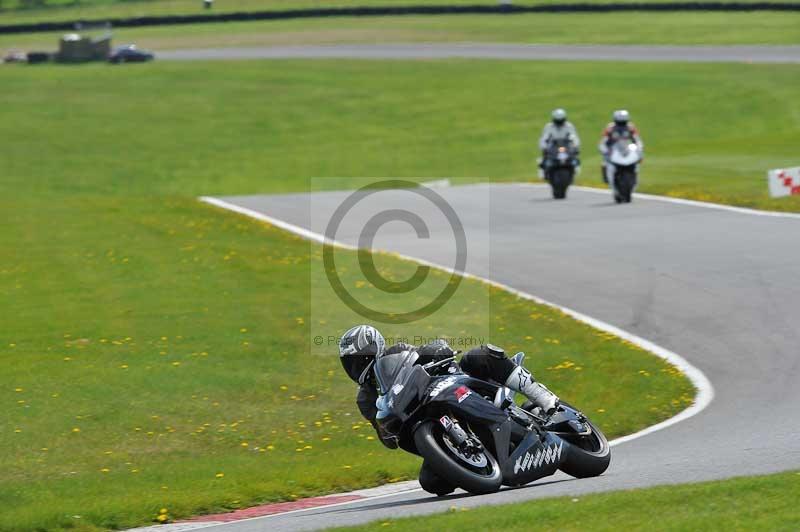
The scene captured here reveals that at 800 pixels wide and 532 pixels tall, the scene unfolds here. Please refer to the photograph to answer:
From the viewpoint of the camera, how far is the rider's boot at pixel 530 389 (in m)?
9.54

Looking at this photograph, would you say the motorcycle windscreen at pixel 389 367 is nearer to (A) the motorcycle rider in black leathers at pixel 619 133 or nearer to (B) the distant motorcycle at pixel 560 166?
(A) the motorcycle rider in black leathers at pixel 619 133

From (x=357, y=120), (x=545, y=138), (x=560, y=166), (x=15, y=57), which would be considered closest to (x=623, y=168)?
(x=560, y=166)

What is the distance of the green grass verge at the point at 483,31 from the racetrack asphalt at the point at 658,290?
32992 millimetres

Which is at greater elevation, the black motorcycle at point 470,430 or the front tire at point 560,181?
the front tire at point 560,181

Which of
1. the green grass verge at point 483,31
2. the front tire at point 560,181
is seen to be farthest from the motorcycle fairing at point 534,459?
the green grass verge at point 483,31

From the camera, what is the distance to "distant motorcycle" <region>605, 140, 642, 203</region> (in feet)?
89.6

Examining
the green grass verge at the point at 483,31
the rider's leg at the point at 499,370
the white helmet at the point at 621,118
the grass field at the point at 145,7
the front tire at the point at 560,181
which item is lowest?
the rider's leg at the point at 499,370

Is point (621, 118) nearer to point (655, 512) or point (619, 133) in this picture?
point (619, 133)

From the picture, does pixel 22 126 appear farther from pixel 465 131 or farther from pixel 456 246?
pixel 456 246

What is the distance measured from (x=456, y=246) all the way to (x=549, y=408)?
1352 centimetres

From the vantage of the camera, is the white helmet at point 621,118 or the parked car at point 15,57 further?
the parked car at point 15,57

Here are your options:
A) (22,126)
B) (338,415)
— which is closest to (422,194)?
(338,415)

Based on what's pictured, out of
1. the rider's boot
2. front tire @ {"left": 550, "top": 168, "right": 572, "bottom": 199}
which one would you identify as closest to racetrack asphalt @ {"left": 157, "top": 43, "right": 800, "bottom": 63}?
front tire @ {"left": 550, "top": 168, "right": 572, "bottom": 199}

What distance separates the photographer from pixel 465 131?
153ft
